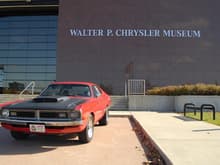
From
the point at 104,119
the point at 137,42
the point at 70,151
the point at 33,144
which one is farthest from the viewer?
the point at 137,42

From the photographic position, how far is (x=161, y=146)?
667cm

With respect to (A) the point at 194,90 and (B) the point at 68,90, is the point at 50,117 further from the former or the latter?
(A) the point at 194,90

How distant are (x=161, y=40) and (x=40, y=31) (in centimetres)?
1202

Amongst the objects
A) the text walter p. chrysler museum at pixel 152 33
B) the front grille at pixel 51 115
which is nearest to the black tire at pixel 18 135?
the front grille at pixel 51 115

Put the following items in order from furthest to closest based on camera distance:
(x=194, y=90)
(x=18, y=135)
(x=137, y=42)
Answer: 1. (x=137, y=42)
2. (x=194, y=90)
3. (x=18, y=135)

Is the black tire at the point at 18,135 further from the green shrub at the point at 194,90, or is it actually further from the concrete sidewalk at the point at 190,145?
the green shrub at the point at 194,90

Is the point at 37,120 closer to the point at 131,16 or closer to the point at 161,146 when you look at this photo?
the point at 161,146

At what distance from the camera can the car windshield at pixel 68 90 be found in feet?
29.1

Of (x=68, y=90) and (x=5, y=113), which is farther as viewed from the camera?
(x=68, y=90)

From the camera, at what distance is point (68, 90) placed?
29.6 ft

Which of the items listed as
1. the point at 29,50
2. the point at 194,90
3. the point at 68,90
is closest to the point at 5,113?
the point at 68,90

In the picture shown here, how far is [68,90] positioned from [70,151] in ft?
8.55

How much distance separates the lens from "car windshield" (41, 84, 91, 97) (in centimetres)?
888

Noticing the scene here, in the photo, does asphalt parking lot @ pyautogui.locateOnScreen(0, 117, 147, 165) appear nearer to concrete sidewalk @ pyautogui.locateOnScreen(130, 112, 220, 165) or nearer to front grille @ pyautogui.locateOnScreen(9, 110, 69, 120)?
concrete sidewalk @ pyautogui.locateOnScreen(130, 112, 220, 165)
